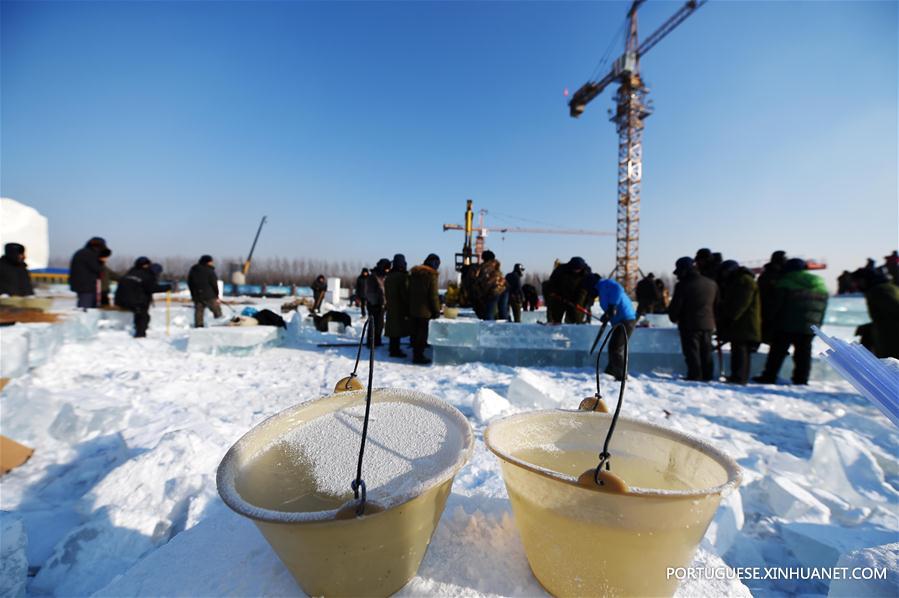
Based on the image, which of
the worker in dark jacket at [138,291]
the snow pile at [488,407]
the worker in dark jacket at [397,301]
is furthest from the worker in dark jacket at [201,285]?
the snow pile at [488,407]

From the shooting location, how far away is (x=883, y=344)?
12.0ft

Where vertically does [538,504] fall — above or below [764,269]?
below

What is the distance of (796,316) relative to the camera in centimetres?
451

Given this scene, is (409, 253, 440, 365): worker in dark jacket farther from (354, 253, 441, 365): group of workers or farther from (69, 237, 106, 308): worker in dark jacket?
(69, 237, 106, 308): worker in dark jacket

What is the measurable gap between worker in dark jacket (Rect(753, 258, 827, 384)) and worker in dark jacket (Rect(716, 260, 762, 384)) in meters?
0.23

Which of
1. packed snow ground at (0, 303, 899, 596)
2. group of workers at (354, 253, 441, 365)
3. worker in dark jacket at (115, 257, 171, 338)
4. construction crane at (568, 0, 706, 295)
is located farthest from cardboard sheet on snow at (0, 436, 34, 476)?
construction crane at (568, 0, 706, 295)

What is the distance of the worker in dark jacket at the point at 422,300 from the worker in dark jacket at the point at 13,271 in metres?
5.58

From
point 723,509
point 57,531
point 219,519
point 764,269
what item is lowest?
point 57,531

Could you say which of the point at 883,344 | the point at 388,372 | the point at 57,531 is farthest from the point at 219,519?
the point at 883,344

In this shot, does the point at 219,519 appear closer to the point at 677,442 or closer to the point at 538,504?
the point at 538,504

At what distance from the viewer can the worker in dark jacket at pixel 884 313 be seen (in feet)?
11.8

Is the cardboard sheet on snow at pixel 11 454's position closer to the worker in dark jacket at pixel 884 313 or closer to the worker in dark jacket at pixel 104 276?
the worker in dark jacket at pixel 104 276

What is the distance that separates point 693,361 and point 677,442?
445 centimetres

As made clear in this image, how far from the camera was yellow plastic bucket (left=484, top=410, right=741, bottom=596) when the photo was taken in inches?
32.5
